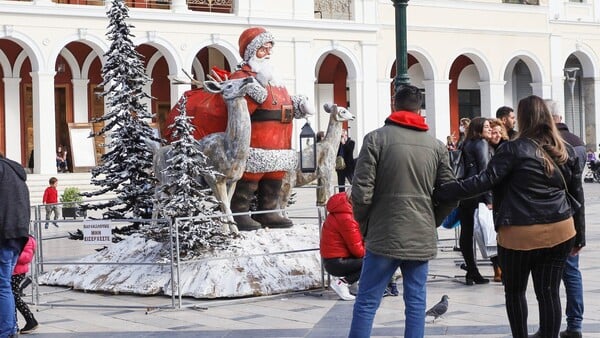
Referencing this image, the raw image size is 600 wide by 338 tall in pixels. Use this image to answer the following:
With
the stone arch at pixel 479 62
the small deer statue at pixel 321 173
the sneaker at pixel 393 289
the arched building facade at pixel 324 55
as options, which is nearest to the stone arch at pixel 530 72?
the arched building facade at pixel 324 55

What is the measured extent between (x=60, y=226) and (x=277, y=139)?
11.6m

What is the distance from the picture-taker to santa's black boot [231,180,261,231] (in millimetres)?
10805

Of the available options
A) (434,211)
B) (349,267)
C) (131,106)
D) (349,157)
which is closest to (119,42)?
(131,106)

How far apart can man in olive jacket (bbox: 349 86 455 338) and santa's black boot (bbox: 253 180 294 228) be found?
4775 mm

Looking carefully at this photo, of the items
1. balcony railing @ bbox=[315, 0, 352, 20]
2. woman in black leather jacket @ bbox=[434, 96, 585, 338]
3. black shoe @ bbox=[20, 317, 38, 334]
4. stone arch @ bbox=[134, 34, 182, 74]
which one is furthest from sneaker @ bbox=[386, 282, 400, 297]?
balcony railing @ bbox=[315, 0, 352, 20]

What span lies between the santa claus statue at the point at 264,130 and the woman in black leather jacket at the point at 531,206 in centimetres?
444

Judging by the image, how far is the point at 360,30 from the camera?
34.7 metres

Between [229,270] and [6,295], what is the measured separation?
113 inches

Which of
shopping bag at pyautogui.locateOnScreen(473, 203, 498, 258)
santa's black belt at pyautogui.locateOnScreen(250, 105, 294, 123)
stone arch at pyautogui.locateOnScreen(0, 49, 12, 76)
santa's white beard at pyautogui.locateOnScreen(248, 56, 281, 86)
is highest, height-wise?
stone arch at pyautogui.locateOnScreen(0, 49, 12, 76)

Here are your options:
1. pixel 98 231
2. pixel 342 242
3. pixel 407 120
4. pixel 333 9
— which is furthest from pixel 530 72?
pixel 407 120

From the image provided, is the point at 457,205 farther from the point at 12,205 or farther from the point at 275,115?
the point at 275,115

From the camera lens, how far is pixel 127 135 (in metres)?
11.8

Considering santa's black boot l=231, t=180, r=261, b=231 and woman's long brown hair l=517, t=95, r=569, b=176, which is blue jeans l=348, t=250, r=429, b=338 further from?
santa's black boot l=231, t=180, r=261, b=231

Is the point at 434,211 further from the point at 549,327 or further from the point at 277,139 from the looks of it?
the point at 277,139
